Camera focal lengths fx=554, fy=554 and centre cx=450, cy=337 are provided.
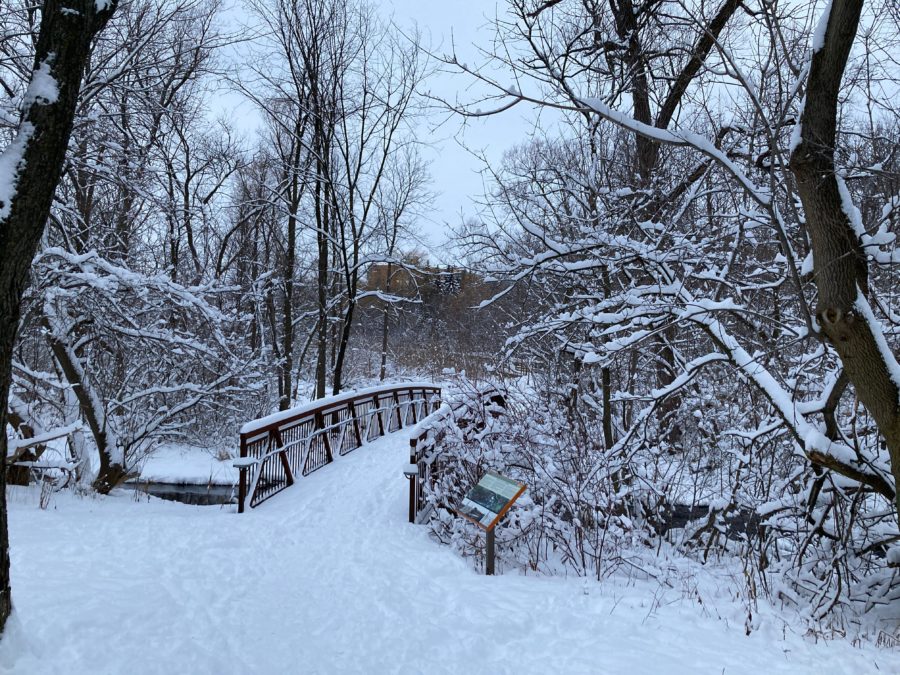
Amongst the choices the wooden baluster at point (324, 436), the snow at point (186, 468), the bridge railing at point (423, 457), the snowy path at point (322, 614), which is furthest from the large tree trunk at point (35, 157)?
the snow at point (186, 468)

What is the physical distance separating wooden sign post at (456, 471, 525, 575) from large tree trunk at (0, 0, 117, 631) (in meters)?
3.81

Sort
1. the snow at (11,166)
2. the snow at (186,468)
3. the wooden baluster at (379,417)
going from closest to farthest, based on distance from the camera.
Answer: the snow at (11,166) < the snow at (186,468) < the wooden baluster at (379,417)

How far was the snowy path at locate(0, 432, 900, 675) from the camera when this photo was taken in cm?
355

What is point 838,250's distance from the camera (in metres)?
3.73

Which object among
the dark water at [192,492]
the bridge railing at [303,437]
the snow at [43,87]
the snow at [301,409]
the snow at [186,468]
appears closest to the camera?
the snow at [43,87]

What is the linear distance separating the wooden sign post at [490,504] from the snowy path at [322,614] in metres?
0.38

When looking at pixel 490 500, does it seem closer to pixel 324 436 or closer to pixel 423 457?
pixel 423 457

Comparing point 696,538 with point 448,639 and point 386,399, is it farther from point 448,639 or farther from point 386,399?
point 386,399

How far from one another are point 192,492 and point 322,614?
9.65m

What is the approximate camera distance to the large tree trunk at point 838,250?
3.59 metres

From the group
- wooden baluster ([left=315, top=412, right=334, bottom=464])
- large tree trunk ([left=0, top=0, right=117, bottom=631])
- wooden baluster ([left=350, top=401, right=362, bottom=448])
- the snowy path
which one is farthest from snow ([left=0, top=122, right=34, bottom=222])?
wooden baluster ([left=350, top=401, right=362, bottom=448])

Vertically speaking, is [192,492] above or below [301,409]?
below

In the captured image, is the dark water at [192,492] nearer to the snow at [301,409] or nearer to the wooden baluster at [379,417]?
the snow at [301,409]

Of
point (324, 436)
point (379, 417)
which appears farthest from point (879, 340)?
point (379, 417)
